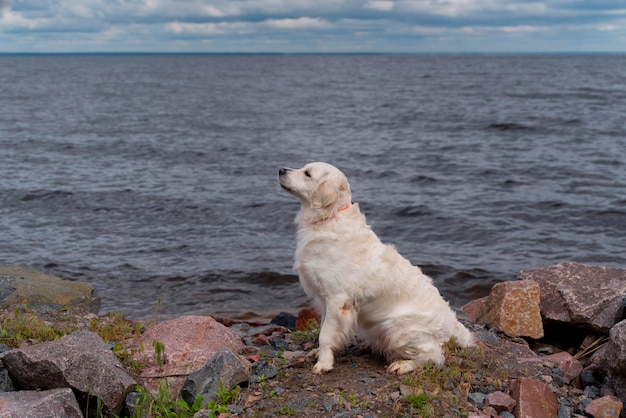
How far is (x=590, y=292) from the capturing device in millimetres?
7828

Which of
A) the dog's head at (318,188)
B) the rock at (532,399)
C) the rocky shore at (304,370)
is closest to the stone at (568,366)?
the rocky shore at (304,370)

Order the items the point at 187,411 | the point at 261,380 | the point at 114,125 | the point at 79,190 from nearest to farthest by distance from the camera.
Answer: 1. the point at 187,411
2. the point at 261,380
3. the point at 79,190
4. the point at 114,125

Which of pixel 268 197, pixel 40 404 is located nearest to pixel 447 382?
pixel 40 404

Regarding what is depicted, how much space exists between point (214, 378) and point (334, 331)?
114cm

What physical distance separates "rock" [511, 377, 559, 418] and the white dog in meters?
0.74

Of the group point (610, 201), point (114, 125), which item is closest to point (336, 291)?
point (610, 201)

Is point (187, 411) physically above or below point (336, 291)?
below

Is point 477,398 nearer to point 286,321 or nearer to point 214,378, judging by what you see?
point 214,378

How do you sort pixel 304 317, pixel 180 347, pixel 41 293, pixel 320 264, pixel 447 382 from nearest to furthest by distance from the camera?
1. pixel 447 382
2. pixel 320 264
3. pixel 180 347
4. pixel 41 293
5. pixel 304 317

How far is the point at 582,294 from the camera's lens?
306 inches

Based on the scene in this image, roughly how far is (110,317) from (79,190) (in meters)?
12.0

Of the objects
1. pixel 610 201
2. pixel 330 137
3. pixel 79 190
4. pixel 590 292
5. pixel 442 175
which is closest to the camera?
pixel 590 292

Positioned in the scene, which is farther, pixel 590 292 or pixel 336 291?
pixel 590 292

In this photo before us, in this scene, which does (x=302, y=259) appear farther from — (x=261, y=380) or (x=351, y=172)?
(x=351, y=172)
